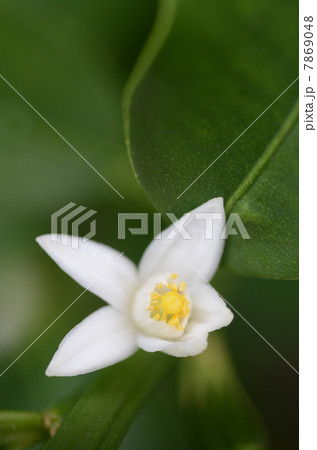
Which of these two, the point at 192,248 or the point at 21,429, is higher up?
the point at 192,248

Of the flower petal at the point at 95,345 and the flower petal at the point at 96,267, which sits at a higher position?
the flower petal at the point at 96,267

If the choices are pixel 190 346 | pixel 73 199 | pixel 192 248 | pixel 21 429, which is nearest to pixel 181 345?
pixel 190 346

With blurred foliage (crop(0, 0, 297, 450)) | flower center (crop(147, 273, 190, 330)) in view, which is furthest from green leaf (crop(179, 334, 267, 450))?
flower center (crop(147, 273, 190, 330))

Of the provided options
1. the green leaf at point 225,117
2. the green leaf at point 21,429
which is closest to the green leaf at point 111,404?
the green leaf at point 21,429

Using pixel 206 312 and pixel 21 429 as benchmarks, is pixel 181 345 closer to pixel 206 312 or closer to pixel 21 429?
pixel 206 312

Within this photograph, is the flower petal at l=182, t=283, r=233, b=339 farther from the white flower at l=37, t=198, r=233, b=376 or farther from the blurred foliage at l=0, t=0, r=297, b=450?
the blurred foliage at l=0, t=0, r=297, b=450

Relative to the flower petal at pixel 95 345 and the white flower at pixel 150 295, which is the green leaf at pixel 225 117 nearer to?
the white flower at pixel 150 295

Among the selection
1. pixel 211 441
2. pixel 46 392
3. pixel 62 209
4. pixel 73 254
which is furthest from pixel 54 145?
pixel 211 441
